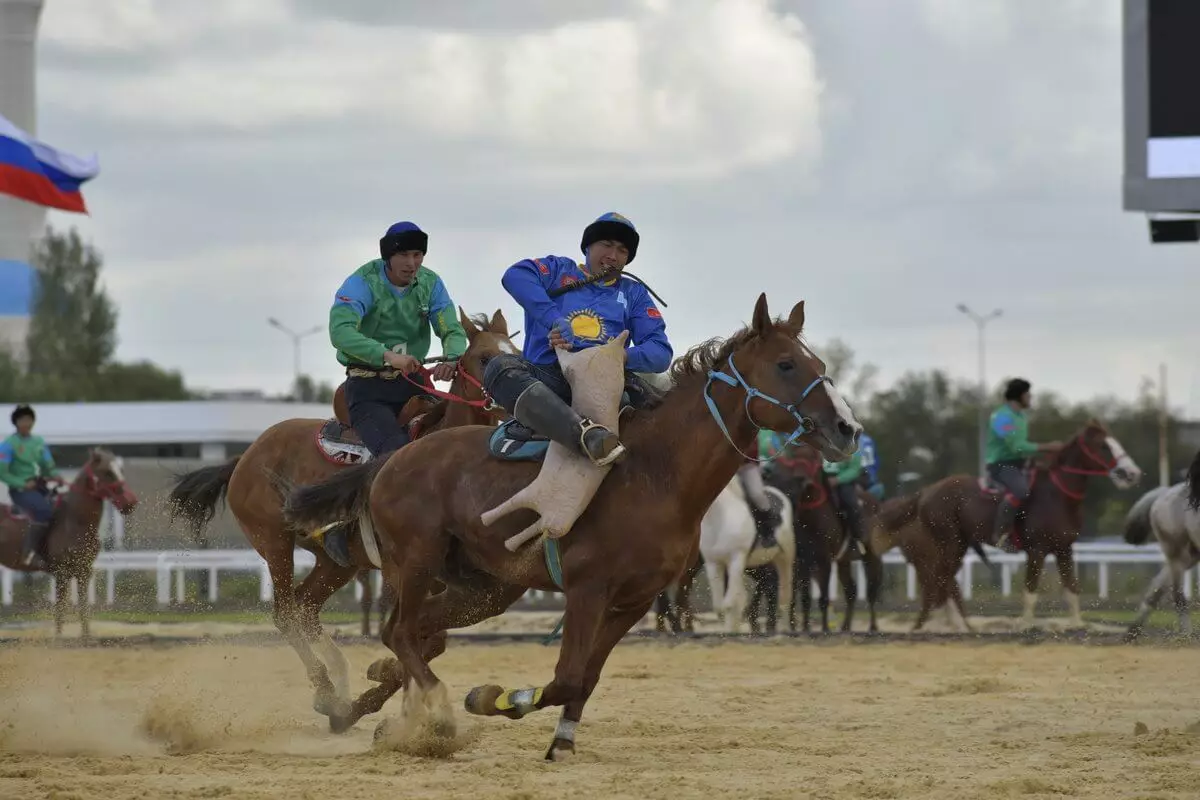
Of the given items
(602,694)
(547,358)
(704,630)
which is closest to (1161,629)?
(704,630)

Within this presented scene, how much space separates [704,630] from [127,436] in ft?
105

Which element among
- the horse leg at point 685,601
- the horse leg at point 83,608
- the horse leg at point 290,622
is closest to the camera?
the horse leg at point 290,622

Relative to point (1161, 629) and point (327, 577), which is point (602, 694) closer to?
point (327, 577)

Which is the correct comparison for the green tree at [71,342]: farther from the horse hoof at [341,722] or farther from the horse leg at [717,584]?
the horse hoof at [341,722]

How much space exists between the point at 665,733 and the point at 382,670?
1638 millimetres

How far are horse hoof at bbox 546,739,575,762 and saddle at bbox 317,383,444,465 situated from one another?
2484 millimetres

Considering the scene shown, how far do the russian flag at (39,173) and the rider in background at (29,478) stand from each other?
12.4ft

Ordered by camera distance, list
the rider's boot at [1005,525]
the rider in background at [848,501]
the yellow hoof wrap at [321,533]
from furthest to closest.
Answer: the rider in background at [848,501] → the rider's boot at [1005,525] → the yellow hoof wrap at [321,533]

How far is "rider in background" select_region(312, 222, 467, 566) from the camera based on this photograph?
10.4 metres

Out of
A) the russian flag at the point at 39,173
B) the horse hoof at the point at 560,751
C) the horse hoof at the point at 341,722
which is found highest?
the russian flag at the point at 39,173

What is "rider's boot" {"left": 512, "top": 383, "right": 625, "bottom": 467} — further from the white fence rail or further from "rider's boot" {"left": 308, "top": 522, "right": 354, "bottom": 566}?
the white fence rail

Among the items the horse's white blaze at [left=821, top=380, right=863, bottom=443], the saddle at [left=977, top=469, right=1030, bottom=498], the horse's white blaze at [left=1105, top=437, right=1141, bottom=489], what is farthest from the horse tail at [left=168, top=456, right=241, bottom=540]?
the horse's white blaze at [left=1105, top=437, right=1141, bottom=489]

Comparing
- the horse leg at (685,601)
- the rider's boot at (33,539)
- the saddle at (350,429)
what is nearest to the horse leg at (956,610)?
the horse leg at (685,601)

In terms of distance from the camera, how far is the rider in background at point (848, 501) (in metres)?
20.8
